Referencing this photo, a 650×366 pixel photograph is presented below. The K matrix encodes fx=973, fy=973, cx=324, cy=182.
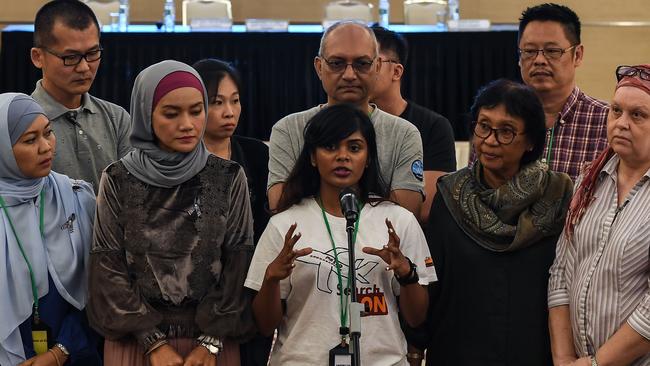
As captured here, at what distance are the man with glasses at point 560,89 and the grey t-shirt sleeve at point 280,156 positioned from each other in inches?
37.6

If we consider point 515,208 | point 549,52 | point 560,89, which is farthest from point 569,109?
point 515,208

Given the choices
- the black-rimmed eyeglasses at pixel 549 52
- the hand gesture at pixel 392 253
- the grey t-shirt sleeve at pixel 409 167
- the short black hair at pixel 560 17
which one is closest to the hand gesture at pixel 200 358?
the hand gesture at pixel 392 253

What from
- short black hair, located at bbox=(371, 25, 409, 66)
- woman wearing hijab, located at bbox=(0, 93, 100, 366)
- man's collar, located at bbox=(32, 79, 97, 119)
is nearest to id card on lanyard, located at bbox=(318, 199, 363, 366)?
woman wearing hijab, located at bbox=(0, 93, 100, 366)

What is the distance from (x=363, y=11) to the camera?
879cm

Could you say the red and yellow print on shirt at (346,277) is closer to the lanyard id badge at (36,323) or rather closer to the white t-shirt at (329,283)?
the white t-shirt at (329,283)

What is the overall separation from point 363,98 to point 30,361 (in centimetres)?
137

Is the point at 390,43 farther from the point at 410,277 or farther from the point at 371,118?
the point at 410,277

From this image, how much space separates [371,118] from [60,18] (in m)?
1.17

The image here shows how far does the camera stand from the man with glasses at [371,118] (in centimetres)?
323

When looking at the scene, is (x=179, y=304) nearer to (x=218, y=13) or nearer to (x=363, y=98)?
(x=363, y=98)

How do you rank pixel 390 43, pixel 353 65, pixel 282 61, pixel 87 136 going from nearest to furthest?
pixel 353 65 < pixel 87 136 < pixel 390 43 < pixel 282 61

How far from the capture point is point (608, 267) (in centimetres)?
271

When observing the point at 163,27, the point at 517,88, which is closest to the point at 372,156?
the point at 517,88

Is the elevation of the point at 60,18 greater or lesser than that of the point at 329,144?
greater
